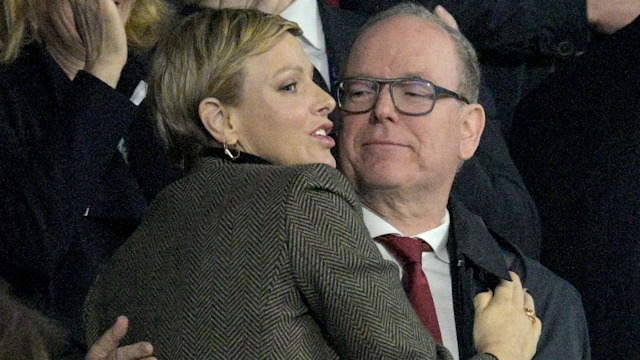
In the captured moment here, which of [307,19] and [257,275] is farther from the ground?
[257,275]

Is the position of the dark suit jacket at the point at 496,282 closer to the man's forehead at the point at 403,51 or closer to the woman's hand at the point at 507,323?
the woman's hand at the point at 507,323

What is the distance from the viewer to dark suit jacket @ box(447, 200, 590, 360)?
3172 mm

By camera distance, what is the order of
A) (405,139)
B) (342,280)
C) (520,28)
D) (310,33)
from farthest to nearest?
(520,28)
(310,33)
(405,139)
(342,280)

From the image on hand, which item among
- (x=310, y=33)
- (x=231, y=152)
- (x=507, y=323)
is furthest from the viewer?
(x=310, y=33)

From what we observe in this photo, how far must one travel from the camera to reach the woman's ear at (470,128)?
346 centimetres

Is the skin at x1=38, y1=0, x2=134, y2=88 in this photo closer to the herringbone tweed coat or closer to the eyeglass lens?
the eyeglass lens

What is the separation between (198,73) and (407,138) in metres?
0.68

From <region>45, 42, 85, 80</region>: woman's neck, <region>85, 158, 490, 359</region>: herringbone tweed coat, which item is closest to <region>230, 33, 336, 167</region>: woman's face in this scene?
<region>85, 158, 490, 359</region>: herringbone tweed coat

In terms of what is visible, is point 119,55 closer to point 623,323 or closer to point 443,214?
point 443,214

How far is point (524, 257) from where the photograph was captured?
3.38 metres

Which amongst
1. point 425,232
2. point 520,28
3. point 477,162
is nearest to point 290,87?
point 425,232

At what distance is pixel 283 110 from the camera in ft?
9.49

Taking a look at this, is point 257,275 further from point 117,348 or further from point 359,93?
point 359,93

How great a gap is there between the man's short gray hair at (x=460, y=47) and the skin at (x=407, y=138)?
0.02 m
